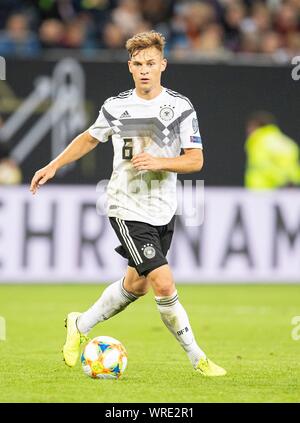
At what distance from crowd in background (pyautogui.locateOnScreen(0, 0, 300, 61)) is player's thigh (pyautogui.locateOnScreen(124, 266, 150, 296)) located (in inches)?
343

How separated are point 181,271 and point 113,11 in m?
4.83

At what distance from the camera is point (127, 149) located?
7.53m

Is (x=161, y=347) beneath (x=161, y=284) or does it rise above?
beneath

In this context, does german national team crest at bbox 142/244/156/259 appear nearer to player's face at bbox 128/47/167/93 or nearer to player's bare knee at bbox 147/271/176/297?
player's bare knee at bbox 147/271/176/297

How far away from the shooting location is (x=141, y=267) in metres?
7.26

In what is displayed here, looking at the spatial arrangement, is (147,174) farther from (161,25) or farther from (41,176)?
(161,25)

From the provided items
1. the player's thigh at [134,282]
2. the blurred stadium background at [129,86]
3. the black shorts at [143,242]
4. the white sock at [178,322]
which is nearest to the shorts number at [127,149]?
the black shorts at [143,242]

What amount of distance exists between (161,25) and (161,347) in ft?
28.7

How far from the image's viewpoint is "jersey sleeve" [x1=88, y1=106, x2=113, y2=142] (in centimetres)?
762

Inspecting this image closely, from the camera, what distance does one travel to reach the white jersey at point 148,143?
7.46 meters

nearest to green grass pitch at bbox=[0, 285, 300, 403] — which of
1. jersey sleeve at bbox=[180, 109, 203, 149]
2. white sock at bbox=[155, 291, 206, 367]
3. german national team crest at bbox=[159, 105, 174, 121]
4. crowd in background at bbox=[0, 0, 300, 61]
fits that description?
white sock at bbox=[155, 291, 206, 367]

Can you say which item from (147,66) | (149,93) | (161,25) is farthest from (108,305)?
(161,25)

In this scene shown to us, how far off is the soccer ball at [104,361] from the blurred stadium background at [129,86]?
631 centimetres
